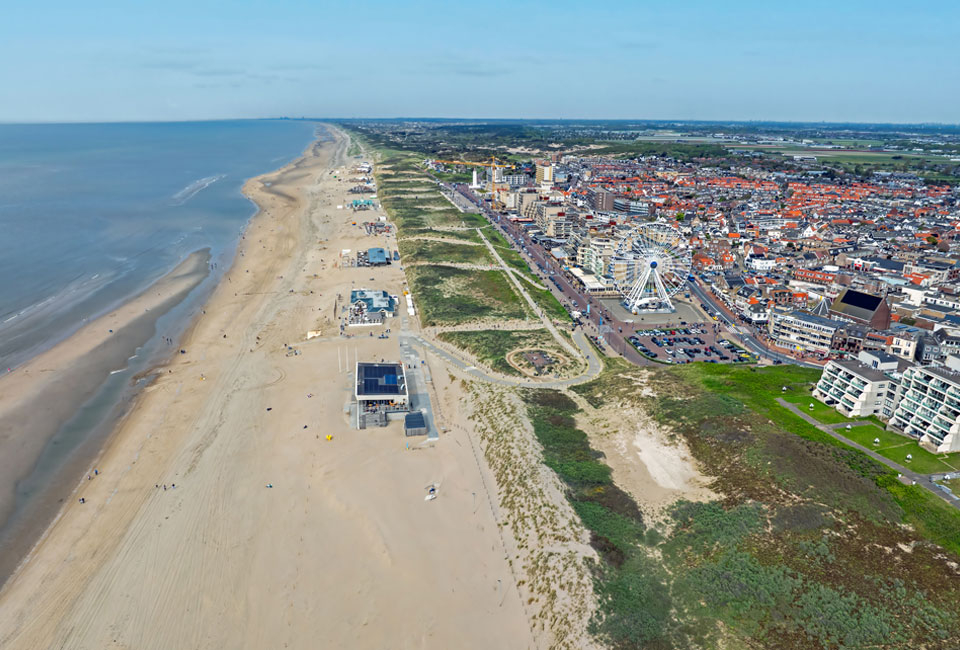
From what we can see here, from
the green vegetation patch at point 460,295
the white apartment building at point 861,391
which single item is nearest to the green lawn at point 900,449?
the white apartment building at point 861,391

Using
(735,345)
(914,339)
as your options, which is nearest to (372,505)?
(735,345)

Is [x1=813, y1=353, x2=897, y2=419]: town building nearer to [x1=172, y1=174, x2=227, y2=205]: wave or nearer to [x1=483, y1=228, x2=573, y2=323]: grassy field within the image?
[x1=483, y1=228, x2=573, y2=323]: grassy field

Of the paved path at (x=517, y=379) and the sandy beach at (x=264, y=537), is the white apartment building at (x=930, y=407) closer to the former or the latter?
the paved path at (x=517, y=379)

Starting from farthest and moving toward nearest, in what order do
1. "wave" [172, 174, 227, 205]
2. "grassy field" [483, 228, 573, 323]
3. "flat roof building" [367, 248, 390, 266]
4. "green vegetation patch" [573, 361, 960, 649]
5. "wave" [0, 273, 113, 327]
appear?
"wave" [172, 174, 227, 205]
"flat roof building" [367, 248, 390, 266]
"grassy field" [483, 228, 573, 323]
"wave" [0, 273, 113, 327]
"green vegetation patch" [573, 361, 960, 649]

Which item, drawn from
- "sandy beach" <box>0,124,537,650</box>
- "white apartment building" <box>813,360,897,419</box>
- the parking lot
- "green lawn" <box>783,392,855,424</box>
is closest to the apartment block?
the parking lot

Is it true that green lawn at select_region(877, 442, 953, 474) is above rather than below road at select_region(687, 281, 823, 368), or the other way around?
above

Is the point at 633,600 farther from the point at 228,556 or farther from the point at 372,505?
the point at 228,556
